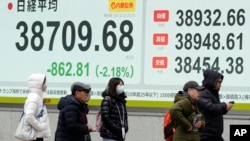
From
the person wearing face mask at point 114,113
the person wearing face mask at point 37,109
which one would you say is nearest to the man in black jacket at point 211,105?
the person wearing face mask at point 114,113

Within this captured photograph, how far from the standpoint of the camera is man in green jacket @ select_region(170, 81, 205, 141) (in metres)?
13.2

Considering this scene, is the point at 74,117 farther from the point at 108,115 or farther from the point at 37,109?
the point at 108,115

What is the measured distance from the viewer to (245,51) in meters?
15.6

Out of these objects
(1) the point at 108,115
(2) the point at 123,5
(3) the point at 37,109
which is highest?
(2) the point at 123,5

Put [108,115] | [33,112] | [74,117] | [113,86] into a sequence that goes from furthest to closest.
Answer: [113,86], [108,115], [33,112], [74,117]

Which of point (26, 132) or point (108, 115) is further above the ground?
point (108, 115)

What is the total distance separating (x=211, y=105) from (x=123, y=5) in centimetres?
353

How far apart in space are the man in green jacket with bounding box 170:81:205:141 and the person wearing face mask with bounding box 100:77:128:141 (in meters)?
1.03

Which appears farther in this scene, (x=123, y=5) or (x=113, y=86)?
(x=123, y=5)

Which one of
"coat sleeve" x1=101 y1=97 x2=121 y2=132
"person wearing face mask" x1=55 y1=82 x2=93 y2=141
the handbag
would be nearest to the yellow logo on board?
"coat sleeve" x1=101 y1=97 x2=121 y2=132

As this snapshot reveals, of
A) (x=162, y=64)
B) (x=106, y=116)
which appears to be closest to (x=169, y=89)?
(x=162, y=64)

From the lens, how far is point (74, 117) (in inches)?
512

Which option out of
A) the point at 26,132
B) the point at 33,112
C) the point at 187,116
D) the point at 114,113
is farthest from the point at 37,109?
the point at 187,116

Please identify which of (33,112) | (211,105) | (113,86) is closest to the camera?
(33,112)
